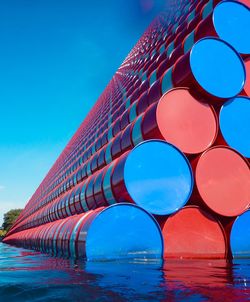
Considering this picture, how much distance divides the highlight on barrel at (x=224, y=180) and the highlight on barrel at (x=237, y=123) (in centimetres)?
24

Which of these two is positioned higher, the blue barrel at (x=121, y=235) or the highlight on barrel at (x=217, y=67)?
the highlight on barrel at (x=217, y=67)

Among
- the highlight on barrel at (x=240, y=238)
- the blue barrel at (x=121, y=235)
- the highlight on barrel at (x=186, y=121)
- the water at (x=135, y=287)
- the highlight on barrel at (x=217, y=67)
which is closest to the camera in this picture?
the water at (x=135, y=287)

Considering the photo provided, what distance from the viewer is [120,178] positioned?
13.4ft

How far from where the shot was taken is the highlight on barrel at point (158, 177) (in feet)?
13.1

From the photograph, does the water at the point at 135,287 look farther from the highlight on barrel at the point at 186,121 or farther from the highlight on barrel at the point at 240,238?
the highlight on barrel at the point at 186,121

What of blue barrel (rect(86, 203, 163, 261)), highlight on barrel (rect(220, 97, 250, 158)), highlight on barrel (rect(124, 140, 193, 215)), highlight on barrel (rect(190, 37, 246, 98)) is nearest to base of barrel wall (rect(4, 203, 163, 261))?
blue barrel (rect(86, 203, 163, 261))

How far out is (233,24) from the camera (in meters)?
5.35

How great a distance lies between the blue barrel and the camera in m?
3.66

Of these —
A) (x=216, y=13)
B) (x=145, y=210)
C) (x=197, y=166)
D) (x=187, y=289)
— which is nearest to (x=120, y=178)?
(x=145, y=210)

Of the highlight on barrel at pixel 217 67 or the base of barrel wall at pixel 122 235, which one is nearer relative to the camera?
the base of barrel wall at pixel 122 235

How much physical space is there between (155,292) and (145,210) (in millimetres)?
1877

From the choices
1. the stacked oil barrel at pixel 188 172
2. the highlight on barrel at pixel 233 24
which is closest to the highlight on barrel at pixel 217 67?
the stacked oil barrel at pixel 188 172

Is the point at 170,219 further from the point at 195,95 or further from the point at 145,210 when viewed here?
the point at 195,95

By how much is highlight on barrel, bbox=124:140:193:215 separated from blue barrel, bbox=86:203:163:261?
23cm
